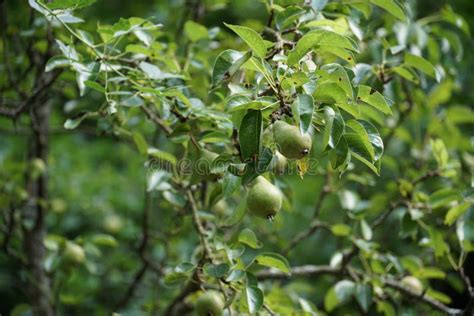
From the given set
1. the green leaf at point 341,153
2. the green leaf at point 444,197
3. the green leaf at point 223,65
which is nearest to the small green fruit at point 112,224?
the green leaf at point 444,197

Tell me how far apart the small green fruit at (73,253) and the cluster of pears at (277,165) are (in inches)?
37.4

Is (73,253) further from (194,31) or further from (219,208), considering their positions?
(194,31)

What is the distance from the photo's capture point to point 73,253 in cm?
204

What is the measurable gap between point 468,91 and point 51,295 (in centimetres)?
249

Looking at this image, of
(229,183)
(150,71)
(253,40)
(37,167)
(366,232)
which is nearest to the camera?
(253,40)

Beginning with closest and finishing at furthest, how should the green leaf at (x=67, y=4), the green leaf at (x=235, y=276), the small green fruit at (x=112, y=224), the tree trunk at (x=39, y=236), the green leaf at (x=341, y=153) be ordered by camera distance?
the green leaf at (x=341, y=153) < the green leaf at (x=67, y=4) < the green leaf at (x=235, y=276) < the tree trunk at (x=39, y=236) < the small green fruit at (x=112, y=224)

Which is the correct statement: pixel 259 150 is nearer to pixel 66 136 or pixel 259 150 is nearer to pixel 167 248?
pixel 167 248

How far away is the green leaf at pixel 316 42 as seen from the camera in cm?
108

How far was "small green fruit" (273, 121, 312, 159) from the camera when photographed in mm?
1088

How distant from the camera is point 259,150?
1.13 meters

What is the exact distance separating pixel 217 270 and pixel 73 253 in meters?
0.87

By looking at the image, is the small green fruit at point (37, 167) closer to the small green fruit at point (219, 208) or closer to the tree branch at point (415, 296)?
the small green fruit at point (219, 208)

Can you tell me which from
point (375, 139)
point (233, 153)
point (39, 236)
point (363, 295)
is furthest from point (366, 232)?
point (39, 236)

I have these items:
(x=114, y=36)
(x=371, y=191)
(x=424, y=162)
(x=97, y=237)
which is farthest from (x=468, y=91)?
(x=114, y=36)
